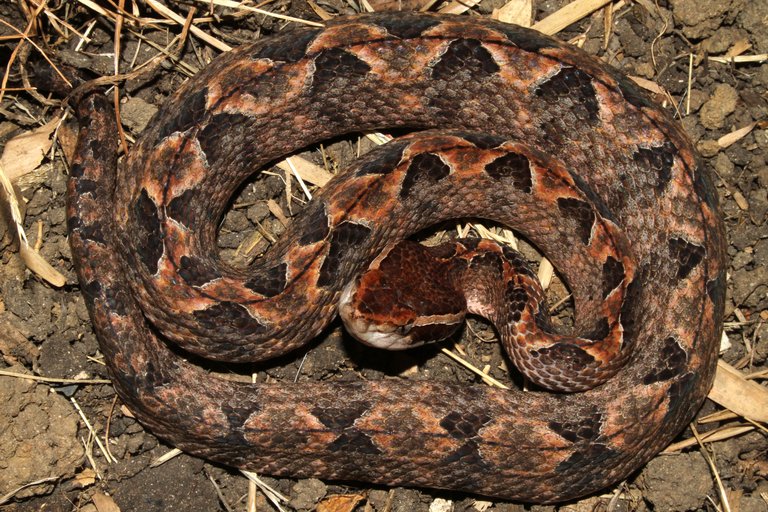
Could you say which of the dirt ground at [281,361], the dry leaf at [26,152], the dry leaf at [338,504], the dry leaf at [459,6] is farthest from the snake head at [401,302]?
the dry leaf at [26,152]

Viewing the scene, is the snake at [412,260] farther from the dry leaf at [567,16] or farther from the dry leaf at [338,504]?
the dry leaf at [567,16]

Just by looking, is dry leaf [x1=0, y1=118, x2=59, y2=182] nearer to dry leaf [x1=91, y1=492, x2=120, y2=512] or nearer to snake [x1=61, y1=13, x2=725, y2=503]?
snake [x1=61, y1=13, x2=725, y2=503]

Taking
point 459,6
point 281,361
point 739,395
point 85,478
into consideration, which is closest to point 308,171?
point 281,361

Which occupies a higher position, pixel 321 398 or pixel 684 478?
pixel 321 398

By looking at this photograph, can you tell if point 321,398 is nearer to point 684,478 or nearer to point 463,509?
point 463,509

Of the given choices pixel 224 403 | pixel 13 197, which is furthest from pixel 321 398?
pixel 13 197

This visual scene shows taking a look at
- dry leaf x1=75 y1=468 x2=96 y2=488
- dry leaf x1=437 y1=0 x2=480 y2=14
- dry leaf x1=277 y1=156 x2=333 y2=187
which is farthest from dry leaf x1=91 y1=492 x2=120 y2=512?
dry leaf x1=437 y1=0 x2=480 y2=14
